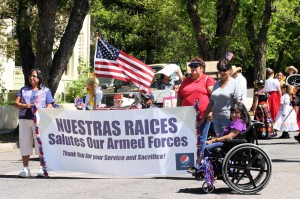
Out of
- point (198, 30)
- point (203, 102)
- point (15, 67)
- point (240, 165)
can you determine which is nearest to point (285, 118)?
point (203, 102)

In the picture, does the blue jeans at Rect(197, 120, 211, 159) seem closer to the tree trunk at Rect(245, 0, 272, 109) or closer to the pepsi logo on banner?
the pepsi logo on banner

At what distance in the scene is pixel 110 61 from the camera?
14.0 m

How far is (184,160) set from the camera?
36.5 feet

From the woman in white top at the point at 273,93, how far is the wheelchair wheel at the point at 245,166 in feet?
34.3

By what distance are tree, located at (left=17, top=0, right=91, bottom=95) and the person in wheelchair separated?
34.2 feet

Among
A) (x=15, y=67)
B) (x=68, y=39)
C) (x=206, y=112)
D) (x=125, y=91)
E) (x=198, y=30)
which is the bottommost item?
(x=206, y=112)

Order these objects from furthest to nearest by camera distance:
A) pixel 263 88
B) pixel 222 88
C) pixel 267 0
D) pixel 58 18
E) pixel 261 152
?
pixel 267 0
pixel 58 18
pixel 263 88
pixel 222 88
pixel 261 152

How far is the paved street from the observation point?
10000 mm

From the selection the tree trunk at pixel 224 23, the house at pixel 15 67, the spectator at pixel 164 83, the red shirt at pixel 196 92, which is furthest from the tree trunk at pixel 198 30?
the red shirt at pixel 196 92

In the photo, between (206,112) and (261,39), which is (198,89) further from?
(261,39)

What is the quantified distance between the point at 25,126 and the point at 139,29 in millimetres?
37769

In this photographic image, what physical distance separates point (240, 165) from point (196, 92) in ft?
5.72

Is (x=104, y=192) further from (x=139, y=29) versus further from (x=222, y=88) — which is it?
(x=139, y=29)

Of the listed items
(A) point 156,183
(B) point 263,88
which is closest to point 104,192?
(A) point 156,183
